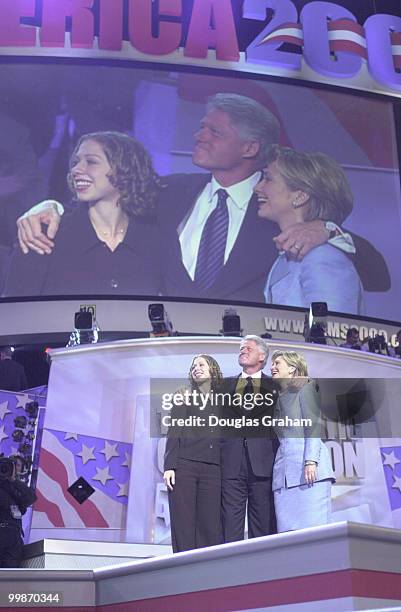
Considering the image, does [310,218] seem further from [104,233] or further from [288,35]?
[288,35]

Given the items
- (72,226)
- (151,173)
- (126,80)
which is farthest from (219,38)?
(72,226)

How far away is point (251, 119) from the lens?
36.1 ft

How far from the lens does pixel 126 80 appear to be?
36.3ft

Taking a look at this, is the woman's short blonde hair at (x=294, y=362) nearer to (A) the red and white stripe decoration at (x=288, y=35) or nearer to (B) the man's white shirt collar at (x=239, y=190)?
(B) the man's white shirt collar at (x=239, y=190)

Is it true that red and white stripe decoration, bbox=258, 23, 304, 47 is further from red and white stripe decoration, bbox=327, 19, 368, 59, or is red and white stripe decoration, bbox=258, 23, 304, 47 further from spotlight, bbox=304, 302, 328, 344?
spotlight, bbox=304, 302, 328, 344

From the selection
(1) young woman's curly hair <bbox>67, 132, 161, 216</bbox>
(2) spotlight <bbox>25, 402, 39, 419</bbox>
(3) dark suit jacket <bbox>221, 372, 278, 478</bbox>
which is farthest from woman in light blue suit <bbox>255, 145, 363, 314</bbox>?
(3) dark suit jacket <bbox>221, 372, 278, 478</bbox>

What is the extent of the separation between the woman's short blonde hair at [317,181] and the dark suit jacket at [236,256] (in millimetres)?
444

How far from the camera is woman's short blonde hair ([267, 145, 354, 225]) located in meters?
A: 10.8

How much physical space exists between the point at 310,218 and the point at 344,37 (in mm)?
2977

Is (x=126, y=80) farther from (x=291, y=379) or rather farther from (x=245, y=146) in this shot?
(x=291, y=379)

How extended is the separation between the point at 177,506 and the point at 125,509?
206 cm

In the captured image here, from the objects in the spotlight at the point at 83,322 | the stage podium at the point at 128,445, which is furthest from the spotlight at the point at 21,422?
the spotlight at the point at 83,322

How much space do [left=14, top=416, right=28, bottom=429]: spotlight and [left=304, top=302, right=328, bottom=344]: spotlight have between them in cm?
261

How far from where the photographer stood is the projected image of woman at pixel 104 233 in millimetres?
10180
